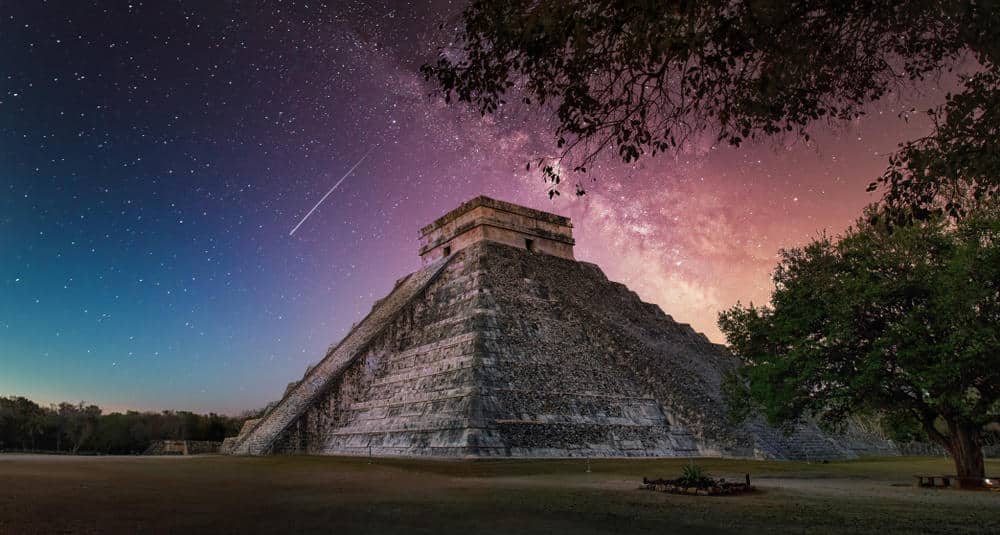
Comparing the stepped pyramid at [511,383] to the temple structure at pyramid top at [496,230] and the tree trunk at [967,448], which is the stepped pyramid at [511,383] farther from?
the tree trunk at [967,448]

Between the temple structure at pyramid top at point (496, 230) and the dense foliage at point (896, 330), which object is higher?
the temple structure at pyramid top at point (496, 230)

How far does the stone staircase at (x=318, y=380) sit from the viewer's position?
801 inches

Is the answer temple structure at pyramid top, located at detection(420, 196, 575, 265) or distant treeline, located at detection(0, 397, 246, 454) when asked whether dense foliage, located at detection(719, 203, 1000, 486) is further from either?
distant treeline, located at detection(0, 397, 246, 454)

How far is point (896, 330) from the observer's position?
11648 mm

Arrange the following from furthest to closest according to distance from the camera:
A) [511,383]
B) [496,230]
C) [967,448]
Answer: [496,230]
[511,383]
[967,448]

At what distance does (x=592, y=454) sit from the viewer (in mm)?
16531

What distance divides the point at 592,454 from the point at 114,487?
1109cm

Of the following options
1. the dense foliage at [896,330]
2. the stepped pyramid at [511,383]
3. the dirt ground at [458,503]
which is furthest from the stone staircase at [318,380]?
the dense foliage at [896,330]

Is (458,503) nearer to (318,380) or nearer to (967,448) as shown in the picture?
(967,448)

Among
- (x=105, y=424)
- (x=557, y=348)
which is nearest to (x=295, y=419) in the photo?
(x=557, y=348)

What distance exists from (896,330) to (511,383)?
9.47 m

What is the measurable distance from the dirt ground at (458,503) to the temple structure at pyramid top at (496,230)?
1378 cm

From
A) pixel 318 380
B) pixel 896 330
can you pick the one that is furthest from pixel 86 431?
pixel 896 330

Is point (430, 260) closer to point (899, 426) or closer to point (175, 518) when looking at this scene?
point (899, 426)
